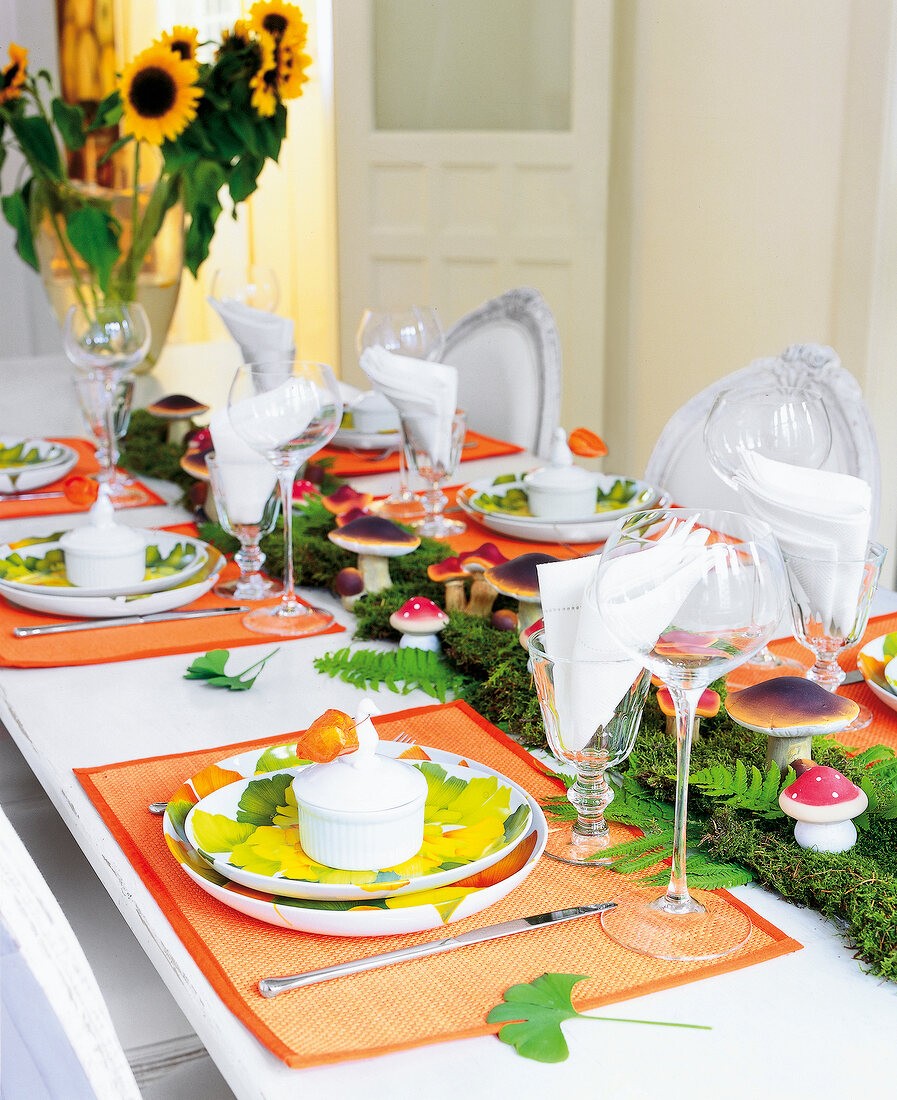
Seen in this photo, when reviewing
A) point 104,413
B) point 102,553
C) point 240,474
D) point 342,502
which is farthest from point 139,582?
point 104,413

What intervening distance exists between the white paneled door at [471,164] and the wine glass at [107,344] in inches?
89.5

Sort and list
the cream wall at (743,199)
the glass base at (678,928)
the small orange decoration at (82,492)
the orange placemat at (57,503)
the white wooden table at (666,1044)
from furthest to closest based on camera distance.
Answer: the cream wall at (743,199) < the orange placemat at (57,503) < the small orange decoration at (82,492) < the glass base at (678,928) < the white wooden table at (666,1044)

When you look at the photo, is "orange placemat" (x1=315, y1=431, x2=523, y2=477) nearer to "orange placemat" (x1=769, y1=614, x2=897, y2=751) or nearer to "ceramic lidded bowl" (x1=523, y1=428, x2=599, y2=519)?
"ceramic lidded bowl" (x1=523, y1=428, x2=599, y2=519)

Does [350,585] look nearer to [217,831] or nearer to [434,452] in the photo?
[434,452]

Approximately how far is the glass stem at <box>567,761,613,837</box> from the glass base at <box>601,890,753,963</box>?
0.22ft

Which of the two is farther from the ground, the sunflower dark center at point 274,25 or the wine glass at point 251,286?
the sunflower dark center at point 274,25

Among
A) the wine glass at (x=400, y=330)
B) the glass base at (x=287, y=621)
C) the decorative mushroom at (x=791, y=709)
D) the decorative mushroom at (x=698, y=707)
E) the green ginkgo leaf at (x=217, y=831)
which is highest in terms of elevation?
the wine glass at (x=400, y=330)

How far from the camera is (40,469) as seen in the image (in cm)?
172

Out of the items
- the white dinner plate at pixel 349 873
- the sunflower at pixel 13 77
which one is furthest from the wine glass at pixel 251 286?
the white dinner plate at pixel 349 873

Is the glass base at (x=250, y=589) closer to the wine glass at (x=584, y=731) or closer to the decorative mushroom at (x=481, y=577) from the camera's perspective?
the decorative mushroom at (x=481, y=577)

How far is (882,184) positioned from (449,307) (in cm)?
148

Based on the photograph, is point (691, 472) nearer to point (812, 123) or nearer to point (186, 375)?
point (186, 375)

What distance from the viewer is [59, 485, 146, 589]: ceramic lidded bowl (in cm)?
125

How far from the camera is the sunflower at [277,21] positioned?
6.43 ft
